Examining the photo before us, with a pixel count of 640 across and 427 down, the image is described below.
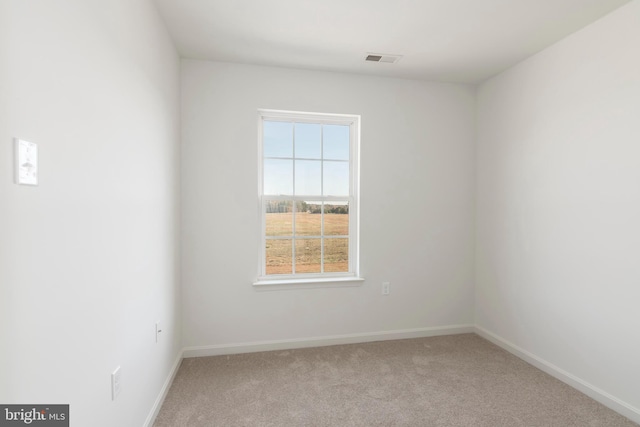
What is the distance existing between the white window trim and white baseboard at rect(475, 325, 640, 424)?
1482mm

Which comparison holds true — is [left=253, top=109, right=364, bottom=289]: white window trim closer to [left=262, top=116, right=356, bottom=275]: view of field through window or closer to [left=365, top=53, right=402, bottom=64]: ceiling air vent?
[left=262, top=116, right=356, bottom=275]: view of field through window

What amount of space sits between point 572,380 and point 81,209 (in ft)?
10.8

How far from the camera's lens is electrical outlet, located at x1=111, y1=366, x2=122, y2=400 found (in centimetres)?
138

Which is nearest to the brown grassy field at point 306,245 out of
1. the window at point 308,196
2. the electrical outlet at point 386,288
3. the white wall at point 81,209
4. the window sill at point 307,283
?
the window at point 308,196

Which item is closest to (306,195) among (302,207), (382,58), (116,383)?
(302,207)

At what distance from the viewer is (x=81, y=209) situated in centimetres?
114

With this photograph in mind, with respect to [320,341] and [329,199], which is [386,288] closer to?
[320,341]

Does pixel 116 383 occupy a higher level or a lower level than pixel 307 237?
lower

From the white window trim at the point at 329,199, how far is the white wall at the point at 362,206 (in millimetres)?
76

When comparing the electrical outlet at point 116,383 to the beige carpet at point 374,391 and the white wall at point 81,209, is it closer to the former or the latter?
the white wall at point 81,209

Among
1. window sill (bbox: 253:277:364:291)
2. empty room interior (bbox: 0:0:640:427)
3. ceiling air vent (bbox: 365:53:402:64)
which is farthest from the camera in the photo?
window sill (bbox: 253:277:364:291)

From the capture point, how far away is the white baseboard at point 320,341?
9.04 feet

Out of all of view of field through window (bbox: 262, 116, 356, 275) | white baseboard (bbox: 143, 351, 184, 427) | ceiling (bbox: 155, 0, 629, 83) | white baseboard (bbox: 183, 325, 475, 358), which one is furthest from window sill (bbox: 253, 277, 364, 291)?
ceiling (bbox: 155, 0, 629, 83)

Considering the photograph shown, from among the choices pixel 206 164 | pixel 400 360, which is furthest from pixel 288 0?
pixel 400 360
